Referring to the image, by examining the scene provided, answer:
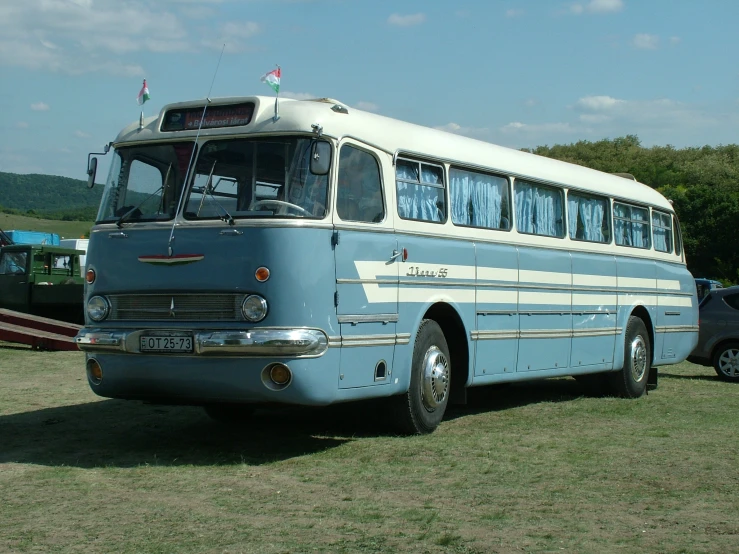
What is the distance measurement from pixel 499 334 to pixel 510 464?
309 cm

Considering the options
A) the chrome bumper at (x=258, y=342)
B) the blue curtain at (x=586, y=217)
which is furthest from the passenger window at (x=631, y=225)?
the chrome bumper at (x=258, y=342)

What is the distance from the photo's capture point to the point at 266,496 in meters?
7.16

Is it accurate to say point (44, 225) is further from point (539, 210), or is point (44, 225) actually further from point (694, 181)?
point (539, 210)

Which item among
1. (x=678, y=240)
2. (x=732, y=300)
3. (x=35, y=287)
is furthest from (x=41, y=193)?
(x=678, y=240)

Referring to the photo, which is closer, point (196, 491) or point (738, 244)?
point (196, 491)

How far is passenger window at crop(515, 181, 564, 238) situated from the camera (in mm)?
12211

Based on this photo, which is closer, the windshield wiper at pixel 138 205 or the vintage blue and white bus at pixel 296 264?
the vintage blue and white bus at pixel 296 264

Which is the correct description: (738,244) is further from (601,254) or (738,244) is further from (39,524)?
(39,524)

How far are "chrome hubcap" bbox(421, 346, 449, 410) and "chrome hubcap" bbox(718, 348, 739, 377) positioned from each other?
378 inches

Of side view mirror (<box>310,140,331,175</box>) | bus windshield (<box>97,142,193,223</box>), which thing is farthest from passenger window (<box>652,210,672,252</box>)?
bus windshield (<box>97,142,193,223</box>)

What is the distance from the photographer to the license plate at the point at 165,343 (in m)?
8.47

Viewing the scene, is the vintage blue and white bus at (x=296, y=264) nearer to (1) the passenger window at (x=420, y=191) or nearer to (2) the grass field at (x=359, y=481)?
(1) the passenger window at (x=420, y=191)

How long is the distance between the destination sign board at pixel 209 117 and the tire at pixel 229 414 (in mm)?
3051

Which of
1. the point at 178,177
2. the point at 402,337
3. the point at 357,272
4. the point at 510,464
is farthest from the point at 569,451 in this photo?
the point at 178,177
